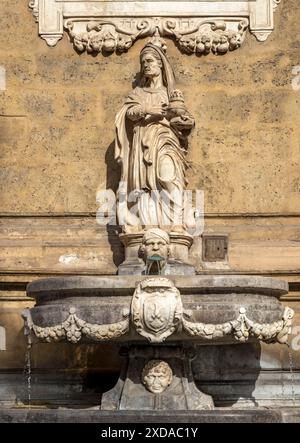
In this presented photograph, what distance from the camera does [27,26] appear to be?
9.90 metres

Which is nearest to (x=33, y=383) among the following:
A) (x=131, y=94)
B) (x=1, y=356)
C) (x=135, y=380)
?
(x=1, y=356)

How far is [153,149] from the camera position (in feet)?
30.0

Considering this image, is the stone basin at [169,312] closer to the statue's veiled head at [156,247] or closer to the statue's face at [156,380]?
the statue's face at [156,380]

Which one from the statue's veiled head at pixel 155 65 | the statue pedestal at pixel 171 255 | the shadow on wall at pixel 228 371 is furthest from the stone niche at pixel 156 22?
the shadow on wall at pixel 228 371

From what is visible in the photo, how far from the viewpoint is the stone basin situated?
7.54 metres

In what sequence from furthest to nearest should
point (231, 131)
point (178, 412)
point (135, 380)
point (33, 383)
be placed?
point (231, 131), point (33, 383), point (135, 380), point (178, 412)

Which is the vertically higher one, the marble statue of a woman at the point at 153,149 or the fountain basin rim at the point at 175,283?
the marble statue of a woman at the point at 153,149

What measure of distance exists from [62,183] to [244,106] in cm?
181

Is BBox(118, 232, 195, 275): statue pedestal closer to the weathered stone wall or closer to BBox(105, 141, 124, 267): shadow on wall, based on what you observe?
BBox(105, 141, 124, 267): shadow on wall

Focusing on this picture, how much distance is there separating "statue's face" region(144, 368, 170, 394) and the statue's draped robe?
1555 millimetres

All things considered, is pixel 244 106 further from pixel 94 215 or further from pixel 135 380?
pixel 135 380

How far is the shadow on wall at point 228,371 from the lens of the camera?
29.2 feet

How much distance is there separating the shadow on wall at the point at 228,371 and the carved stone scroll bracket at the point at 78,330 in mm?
1492

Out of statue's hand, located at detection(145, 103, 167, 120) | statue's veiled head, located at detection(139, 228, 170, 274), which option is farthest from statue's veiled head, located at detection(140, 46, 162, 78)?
statue's veiled head, located at detection(139, 228, 170, 274)
